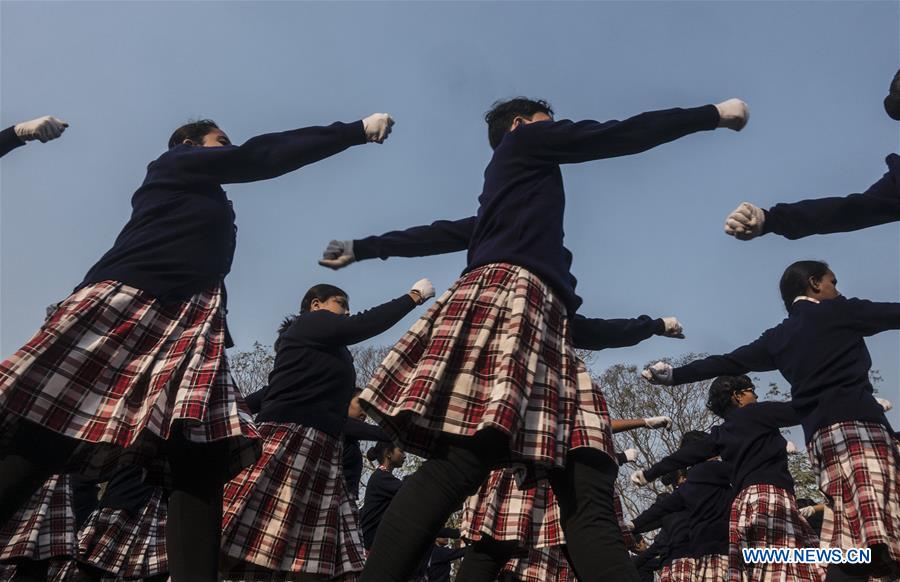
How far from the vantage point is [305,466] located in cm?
439

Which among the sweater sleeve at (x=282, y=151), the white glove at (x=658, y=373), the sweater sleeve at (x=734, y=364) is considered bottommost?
the sweater sleeve at (x=282, y=151)

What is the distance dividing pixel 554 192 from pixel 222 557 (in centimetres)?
249

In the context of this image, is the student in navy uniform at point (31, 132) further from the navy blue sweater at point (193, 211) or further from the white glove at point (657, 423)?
the white glove at point (657, 423)

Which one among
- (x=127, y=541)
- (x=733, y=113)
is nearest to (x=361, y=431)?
(x=127, y=541)

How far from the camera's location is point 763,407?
20.0 ft

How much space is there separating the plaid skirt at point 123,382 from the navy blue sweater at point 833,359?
3162 mm

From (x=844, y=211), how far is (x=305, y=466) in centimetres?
297

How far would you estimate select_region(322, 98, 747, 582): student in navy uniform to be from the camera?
2402 millimetres

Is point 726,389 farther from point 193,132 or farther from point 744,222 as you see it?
point 193,132

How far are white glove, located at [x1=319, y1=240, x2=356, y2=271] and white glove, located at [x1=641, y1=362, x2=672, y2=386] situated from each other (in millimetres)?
2579

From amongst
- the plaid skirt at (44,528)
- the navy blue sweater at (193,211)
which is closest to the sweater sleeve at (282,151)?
the navy blue sweater at (193,211)

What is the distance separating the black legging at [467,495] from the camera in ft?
7.54

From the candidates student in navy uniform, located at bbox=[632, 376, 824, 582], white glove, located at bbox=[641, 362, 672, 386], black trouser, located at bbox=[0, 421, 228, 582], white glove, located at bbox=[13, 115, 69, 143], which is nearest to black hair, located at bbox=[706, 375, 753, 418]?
student in navy uniform, located at bbox=[632, 376, 824, 582]

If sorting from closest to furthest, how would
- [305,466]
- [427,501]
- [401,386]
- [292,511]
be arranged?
1. [427,501]
2. [401,386]
3. [292,511]
4. [305,466]
